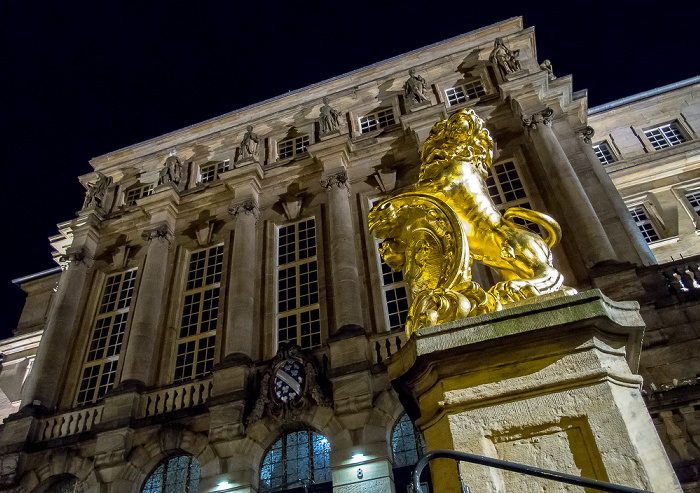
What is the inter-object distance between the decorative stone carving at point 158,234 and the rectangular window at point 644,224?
1948 cm

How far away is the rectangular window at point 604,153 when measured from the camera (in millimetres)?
24656

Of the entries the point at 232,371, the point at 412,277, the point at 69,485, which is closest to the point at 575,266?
the point at 232,371

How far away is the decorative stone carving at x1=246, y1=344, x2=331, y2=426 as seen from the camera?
14.4 m

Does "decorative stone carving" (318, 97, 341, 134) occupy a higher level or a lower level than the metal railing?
higher

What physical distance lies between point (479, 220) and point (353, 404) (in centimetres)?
976

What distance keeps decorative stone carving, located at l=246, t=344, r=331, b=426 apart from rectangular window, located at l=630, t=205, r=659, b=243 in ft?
50.1

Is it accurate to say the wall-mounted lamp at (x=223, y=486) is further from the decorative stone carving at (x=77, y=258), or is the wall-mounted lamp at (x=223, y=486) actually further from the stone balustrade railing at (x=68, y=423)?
the decorative stone carving at (x=77, y=258)

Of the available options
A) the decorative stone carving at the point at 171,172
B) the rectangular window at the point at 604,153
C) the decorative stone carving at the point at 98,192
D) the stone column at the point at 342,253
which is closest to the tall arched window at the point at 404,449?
the stone column at the point at 342,253

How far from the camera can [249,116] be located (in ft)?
82.8

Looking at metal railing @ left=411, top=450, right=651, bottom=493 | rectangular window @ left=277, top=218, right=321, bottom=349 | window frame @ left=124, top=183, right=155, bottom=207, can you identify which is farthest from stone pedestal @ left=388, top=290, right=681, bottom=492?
window frame @ left=124, top=183, right=155, bottom=207

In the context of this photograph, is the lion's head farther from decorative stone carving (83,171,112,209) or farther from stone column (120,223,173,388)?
decorative stone carving (83,171,112,209)

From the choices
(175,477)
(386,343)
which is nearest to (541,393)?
(386,343)

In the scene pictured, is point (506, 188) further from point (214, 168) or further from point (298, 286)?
point (214, 168)

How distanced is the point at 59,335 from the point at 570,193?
1811cm
